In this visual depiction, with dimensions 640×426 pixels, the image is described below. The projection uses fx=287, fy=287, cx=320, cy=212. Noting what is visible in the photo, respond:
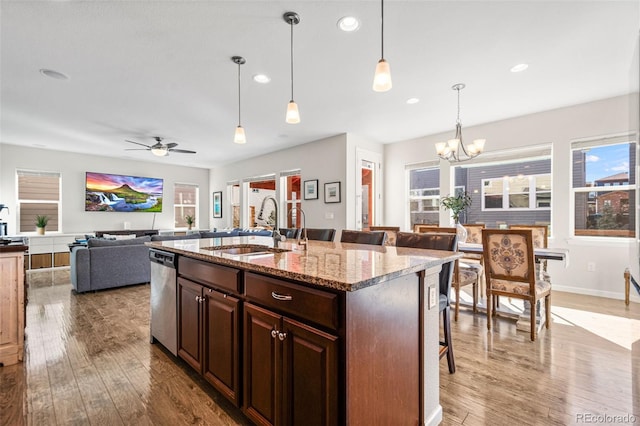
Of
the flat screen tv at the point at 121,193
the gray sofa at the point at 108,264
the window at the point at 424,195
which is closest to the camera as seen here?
the gray sofa at the point at 108,264

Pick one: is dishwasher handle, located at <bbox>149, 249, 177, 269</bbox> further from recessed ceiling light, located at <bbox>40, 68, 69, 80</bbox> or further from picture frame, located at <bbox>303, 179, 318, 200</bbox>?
picture frame, located at <bbox>303, 179, 318, 200</bbox>

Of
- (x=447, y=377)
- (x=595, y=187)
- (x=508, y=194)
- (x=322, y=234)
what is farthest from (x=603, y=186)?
(x=322, y=234)

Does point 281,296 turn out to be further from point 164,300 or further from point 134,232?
point 134,232

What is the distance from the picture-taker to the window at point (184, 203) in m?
A: 8.25

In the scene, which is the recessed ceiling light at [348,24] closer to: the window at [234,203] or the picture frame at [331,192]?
the picture frame at [331,192]

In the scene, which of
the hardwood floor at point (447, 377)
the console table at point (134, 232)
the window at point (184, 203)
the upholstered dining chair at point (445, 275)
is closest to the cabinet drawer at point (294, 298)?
the hardwood floor at point (447, 377)

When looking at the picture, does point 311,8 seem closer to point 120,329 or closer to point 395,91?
point 395,91

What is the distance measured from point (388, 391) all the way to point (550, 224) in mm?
4416

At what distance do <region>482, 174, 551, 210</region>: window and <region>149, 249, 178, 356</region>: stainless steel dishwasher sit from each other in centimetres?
488

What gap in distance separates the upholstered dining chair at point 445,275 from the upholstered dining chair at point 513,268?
1.00 metres

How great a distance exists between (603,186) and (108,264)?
7.17 metres

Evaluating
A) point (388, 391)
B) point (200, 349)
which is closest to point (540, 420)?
point (388, 391)

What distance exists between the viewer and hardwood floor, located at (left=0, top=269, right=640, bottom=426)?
64.9 inches

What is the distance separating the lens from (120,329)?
2.88 metres
